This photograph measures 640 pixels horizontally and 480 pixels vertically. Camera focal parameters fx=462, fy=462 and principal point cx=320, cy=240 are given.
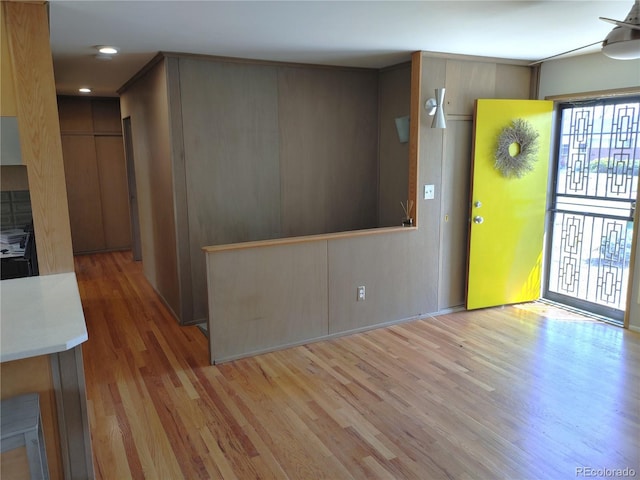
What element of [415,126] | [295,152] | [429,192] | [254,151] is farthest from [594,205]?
[254,151]

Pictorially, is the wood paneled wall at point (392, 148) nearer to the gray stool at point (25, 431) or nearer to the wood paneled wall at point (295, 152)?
the wood paneled wall at point (295, 152)

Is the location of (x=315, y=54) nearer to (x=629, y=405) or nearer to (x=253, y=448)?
(x=253, y=448)

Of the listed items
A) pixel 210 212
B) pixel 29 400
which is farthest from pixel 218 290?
pixel 29 400

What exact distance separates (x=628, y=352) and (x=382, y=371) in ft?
6.55

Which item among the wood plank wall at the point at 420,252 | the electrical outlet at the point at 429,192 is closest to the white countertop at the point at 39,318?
the wood plank wall at the point at 420,252

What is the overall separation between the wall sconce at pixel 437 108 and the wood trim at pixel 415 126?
0.29ft

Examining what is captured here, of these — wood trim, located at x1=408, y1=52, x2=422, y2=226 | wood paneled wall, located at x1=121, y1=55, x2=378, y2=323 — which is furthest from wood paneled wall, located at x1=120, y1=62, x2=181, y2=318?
wood trim, located at x1=408, y1=52, x2=422, y2=226

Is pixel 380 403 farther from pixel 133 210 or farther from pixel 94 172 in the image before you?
pixel 94 172

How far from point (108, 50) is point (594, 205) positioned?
4577 millimetres

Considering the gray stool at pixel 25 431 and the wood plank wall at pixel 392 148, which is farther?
the wood plank wall at pixel 392 148

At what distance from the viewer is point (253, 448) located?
2.55 meters

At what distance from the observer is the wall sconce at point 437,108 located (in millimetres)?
4039

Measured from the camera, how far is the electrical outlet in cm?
430

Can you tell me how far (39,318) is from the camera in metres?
1.97
